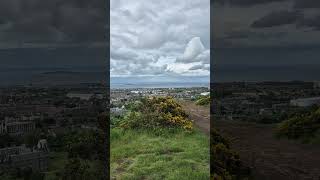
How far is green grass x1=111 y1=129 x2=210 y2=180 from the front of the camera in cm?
445

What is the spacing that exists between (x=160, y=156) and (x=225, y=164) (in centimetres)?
67

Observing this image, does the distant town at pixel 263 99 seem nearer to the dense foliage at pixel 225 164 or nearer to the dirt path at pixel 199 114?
the dirt path at pixel 199 114

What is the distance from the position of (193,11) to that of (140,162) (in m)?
1.61

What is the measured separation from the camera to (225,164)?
428 centimetres

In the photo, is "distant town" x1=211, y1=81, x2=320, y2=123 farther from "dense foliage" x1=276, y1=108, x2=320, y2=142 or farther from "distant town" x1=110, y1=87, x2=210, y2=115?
"distant town" x1=110, y1=87, x2=210, y2=115

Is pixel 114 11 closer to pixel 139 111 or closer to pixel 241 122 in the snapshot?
pixel 139 111

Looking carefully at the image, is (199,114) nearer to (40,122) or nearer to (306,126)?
(306,126)

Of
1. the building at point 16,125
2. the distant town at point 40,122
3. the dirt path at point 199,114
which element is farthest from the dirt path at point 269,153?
the building at point 16,125

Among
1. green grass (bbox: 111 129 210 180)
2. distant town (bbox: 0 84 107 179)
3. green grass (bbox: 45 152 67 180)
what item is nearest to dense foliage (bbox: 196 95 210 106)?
green grass (bbox: 111 129 210 180)

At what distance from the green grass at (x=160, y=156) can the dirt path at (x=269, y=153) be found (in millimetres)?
338

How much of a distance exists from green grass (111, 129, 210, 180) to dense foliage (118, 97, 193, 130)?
0.28 feet

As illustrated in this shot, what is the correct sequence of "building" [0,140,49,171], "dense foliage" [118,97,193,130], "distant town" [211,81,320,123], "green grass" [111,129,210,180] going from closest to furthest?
"building" [0,140,49,171] → "distant town" [211,81,320,123] → "green grass" [111,129,210,180] → "dense foliage" [118,97,193,130]

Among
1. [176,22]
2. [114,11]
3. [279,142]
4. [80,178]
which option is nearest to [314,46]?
[279,142]

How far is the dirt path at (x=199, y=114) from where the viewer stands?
4.49 m
